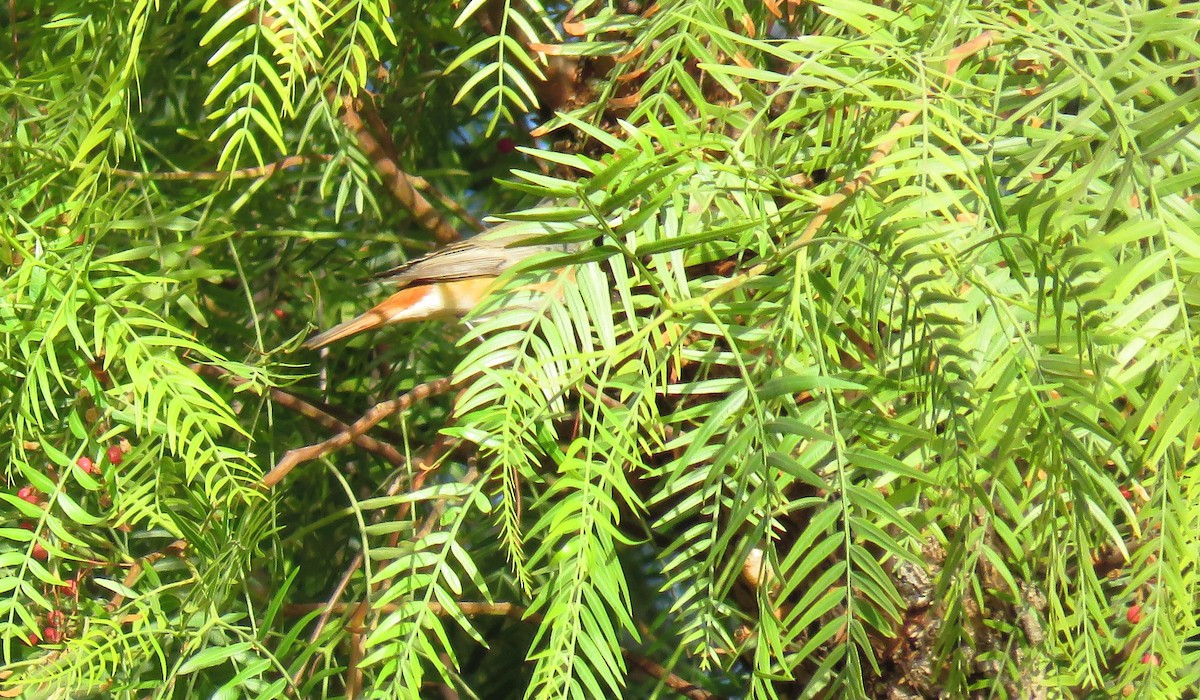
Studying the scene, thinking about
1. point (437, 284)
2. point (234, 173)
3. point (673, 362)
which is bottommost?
point (437, 284)

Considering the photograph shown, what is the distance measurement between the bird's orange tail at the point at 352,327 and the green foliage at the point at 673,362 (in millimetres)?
58

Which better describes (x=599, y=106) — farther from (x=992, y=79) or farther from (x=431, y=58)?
(x=431, y=58)

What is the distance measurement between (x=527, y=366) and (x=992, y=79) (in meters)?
0.45

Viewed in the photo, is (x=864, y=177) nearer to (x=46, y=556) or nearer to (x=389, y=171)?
(x=389, y=171)

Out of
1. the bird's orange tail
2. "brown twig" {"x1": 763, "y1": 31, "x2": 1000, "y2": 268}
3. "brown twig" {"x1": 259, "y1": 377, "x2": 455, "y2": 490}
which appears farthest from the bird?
"brown twig" {"x1": 763, "y1": 31, "x2": 1000, "y2": 268}

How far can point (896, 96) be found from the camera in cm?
76

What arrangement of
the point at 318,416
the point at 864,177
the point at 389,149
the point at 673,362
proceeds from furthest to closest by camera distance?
the point at 389,149 → the point at 318,416 → the point at 673,362 → the point at 864,177

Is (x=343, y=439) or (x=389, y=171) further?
(x=389, y=171)

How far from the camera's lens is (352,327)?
4.84 feet

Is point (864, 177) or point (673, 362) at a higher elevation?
point (864, 177)

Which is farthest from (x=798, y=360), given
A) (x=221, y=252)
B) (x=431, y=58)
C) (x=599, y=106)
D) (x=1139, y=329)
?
(x=431, y=58)

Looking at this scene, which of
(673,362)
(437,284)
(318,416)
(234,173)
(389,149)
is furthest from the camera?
(437,284)

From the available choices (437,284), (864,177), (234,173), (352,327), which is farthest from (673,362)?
(437,284)

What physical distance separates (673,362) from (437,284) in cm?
Answer: 95
